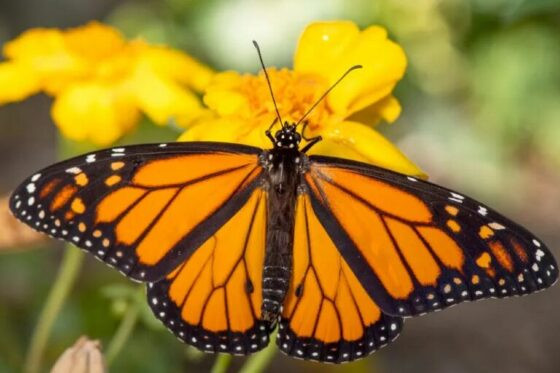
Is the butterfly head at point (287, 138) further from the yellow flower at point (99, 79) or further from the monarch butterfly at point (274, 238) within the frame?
the yellow flower at point (99, 79)

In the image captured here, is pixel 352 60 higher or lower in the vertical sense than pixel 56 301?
higher

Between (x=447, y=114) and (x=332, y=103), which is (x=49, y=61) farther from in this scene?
(x=447, y=114)

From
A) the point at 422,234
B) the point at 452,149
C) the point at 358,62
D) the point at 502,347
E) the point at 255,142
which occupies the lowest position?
the point at 422,234

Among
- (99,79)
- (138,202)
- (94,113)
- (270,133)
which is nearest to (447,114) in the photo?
(99,79)

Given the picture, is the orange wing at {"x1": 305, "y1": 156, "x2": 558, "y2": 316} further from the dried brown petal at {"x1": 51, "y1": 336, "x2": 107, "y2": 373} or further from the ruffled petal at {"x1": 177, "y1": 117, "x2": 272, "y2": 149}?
the dried brown petal at {"x1": 51, "y1": 336, "x2": 107, "y2": 373}

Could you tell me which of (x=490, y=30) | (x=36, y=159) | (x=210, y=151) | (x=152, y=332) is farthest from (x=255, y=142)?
(x=36, y=159)

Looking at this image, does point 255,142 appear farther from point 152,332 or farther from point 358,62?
point 152,332

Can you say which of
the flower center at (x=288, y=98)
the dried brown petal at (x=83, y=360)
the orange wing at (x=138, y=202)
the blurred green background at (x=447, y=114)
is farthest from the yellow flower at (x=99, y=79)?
the blurred green background at (x=447, y=114)
